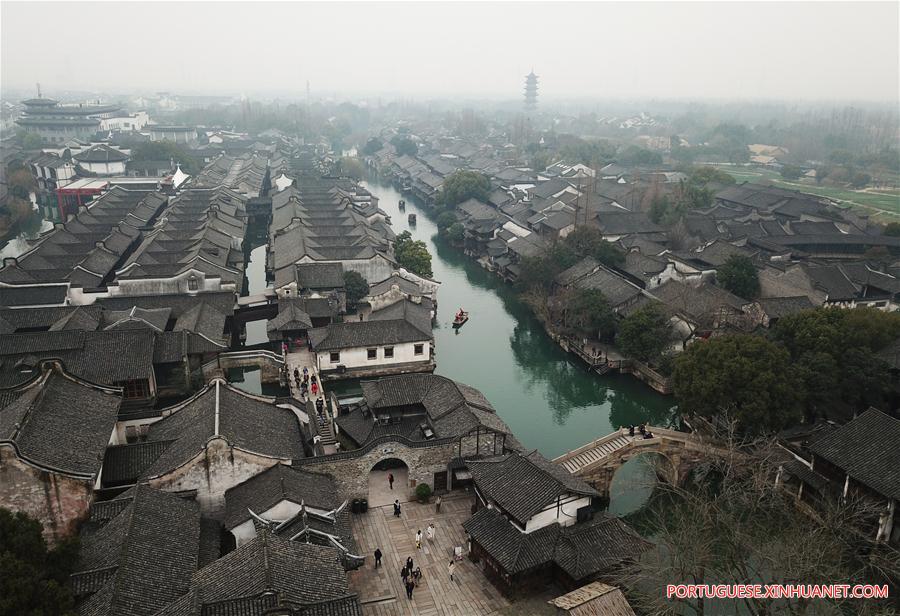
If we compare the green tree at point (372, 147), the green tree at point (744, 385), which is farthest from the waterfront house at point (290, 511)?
the green tree at point (372, 147)

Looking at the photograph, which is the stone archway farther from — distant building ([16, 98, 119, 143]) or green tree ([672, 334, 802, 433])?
distant building ([16, 98, 119, 143])

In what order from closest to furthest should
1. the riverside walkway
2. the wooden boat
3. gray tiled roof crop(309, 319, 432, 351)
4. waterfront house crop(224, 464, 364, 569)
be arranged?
waterfront house crop(224, 464, 364, 569), the riverside walkway, gray tiled roof crop(309, 319, 432, 351), the wooden boat

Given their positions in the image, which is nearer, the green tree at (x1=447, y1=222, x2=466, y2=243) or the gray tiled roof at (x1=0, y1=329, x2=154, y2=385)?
the gray tiled roof at (x1=0, y1=329, x2=154, y2=385)

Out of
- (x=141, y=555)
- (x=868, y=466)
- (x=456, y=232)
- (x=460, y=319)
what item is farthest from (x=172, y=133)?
(x=868, y=466)

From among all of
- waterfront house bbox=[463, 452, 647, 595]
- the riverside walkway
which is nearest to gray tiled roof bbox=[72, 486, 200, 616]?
the riverside walkway

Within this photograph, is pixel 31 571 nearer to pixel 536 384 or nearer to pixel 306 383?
pixel 306 383

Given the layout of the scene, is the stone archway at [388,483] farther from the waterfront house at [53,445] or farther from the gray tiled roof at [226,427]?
the waterfront house at [53,445]
